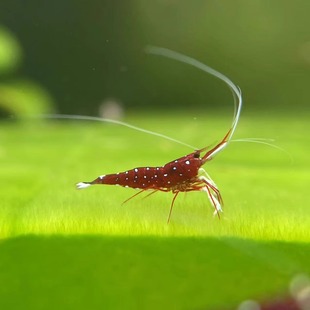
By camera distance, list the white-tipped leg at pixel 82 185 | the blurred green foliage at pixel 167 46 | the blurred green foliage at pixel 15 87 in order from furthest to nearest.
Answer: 1. the blurred green foliage at pixel 167 46
2. the blurred green foliage at pixel 15 87
3. the white-tipped leg at pixel 82 185

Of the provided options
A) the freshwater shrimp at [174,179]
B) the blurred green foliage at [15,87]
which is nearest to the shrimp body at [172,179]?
the freshwater shrimp at [174,179]

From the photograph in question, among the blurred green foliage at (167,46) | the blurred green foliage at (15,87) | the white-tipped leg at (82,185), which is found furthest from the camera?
the blurred green foliage at (167,46)

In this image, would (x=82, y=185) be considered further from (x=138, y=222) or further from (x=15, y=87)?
(x=15, y=87)

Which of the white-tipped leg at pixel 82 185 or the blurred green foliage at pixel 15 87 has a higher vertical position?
the white-tipped leg at pixel 82 185

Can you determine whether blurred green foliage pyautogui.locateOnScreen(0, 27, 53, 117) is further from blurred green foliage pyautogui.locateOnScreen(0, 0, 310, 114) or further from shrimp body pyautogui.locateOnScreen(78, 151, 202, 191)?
shrimp body pyautogui.locateOnScreen(78, 151, 202, 191)

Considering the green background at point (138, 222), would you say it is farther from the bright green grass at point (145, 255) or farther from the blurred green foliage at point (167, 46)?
the blurred green foliage at point (167, 46)

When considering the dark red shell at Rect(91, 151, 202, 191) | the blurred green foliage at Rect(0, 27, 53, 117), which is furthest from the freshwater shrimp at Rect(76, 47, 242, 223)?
the blurred green foliage at Rect(0, 27, 53, 117)

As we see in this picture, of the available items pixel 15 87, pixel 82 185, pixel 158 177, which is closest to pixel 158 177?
pixel 158 177

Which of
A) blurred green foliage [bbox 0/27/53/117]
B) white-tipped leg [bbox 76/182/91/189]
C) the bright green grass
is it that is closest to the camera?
the bright green grass
